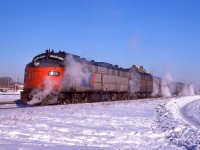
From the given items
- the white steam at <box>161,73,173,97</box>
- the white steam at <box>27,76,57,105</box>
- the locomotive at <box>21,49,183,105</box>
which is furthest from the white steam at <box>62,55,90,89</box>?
the white steam at <box>161,73,173,97</box>

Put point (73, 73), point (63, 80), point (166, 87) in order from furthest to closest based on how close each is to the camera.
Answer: point (166, 87) < point (73, 73) < point (63, 80)

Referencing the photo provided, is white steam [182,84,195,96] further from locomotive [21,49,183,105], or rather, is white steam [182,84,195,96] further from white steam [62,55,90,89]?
white steam [62,55,90,89]

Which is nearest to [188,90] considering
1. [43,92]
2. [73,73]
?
[73,73]

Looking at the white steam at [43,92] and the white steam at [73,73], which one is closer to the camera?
the white steam at [43,92]

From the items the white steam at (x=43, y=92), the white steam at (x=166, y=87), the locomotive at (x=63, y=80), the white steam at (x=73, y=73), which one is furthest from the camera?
the white steam at (x=166, y=87)

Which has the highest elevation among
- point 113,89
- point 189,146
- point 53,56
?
point 53,56

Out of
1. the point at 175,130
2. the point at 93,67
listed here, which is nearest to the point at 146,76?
the point at 93,67

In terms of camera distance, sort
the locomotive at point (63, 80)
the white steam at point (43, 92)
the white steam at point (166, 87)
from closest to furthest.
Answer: the white steam at point (43, 92)
the locomotive at point (63, 80)
the white steam at point (166, 87)

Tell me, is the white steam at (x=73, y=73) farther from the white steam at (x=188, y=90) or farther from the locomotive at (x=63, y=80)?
the white steam at (x=188, y=90)

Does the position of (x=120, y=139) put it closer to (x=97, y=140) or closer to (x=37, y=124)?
(x=97, y=140)

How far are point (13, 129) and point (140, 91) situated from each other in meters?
34.4

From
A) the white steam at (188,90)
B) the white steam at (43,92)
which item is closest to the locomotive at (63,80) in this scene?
the white steam at (43,92)

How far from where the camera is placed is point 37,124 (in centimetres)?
1062

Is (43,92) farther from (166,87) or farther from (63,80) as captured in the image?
(166,87)
